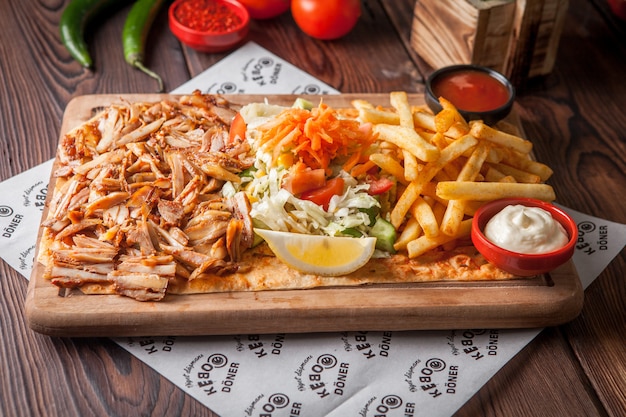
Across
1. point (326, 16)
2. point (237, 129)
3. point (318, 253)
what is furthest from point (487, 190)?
point (326, 16)

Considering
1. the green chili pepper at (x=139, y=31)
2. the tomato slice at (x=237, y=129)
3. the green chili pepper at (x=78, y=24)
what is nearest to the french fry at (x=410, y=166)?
the tomato slice at (x=237, y=129)

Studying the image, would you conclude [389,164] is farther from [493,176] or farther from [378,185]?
[493,176]

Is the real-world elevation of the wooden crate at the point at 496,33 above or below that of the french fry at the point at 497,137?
below

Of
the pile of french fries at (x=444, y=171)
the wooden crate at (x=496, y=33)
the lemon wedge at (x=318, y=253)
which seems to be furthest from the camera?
the wooden crate at (x=496, y=33)

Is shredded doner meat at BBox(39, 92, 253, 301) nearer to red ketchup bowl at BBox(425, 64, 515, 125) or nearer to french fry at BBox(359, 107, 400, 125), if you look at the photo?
french fry at BBox(359, 107, 400, 125)

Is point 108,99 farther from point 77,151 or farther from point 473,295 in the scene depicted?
A: point 473,295

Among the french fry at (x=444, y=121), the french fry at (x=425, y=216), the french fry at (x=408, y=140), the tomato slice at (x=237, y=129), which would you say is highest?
the french fry at (x=408, y=140)

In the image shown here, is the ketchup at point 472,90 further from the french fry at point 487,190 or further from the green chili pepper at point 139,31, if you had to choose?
the green chili pepper at point 139,31
